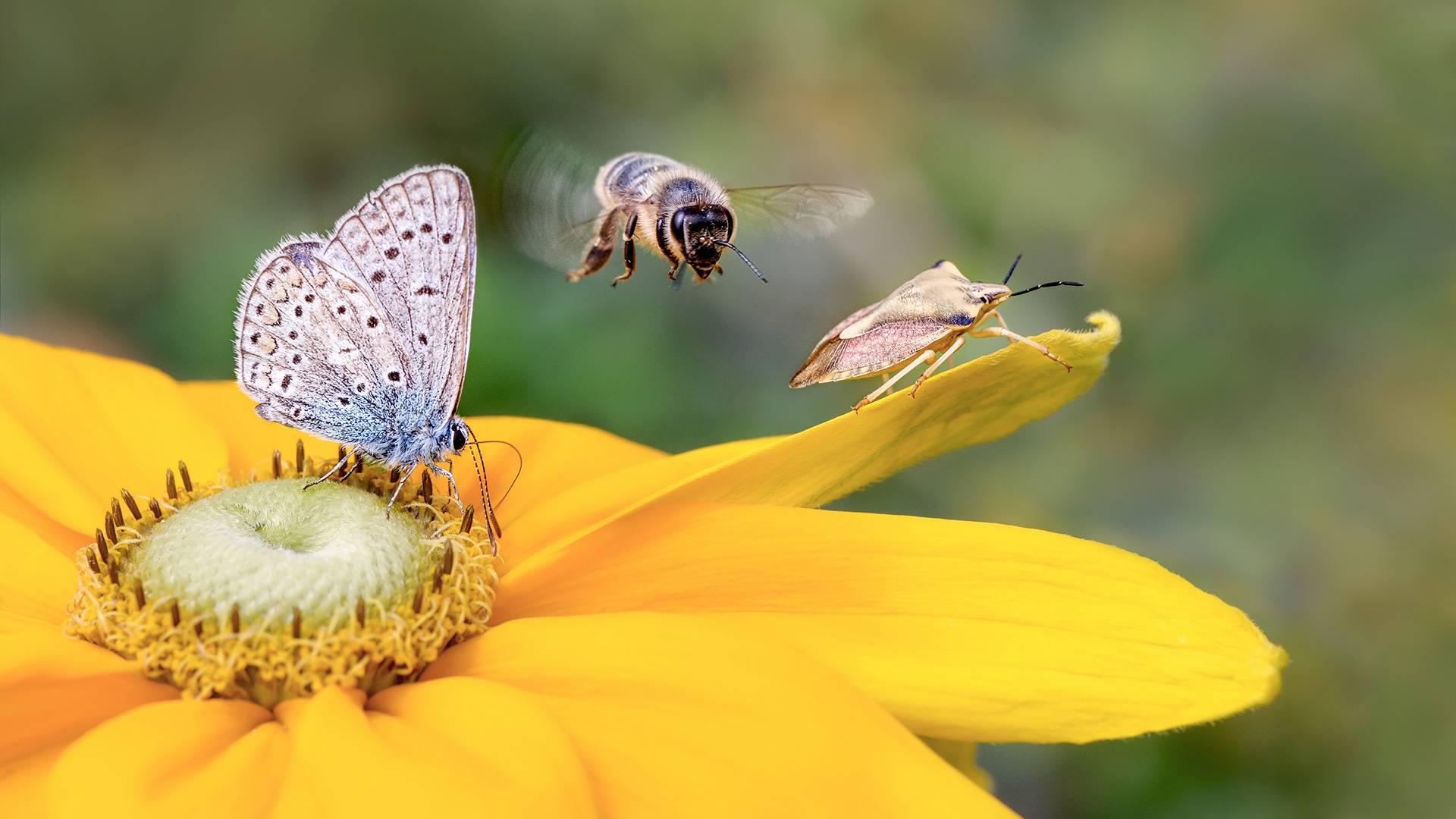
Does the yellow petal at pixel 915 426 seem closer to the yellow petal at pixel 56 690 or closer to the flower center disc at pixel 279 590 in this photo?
the flower center disc at pixel 279 590

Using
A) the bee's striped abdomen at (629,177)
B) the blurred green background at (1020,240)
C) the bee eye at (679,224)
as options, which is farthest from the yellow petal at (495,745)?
the blurred green background at (1020,240)

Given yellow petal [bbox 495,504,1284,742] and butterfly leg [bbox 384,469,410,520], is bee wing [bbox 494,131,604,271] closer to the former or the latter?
butterfly leg [bbox 384,469,410,520]

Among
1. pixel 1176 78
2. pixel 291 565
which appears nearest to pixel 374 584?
pixel 291 565

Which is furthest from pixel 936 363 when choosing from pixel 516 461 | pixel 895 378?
pixel 516 461

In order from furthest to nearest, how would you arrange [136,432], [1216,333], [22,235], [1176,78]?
[22,235], [1176,78], [1216,333], [136,432]

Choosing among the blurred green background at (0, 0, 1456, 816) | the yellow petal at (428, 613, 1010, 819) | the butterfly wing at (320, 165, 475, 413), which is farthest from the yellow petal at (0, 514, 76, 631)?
the blurred green background at (0, 0, 1456, 816)

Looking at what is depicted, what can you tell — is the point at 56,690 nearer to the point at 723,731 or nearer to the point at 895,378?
the point at 723,731

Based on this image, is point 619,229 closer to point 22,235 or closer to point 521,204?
point 521,204
